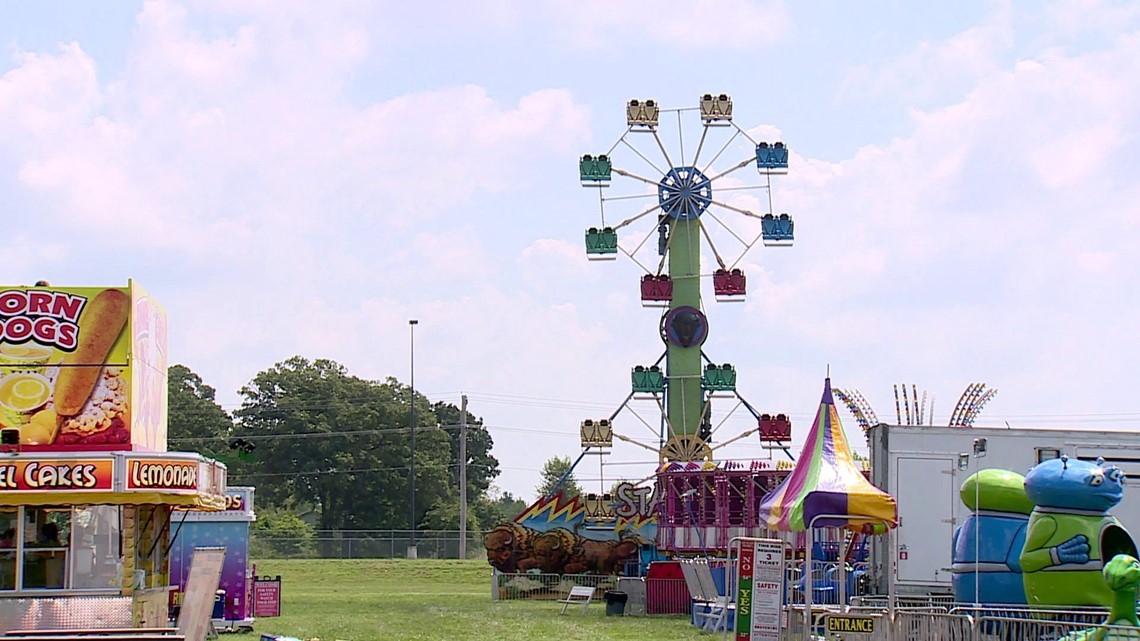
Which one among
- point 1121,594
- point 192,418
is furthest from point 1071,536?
point 192,418

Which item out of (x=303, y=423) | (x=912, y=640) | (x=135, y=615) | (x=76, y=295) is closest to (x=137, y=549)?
(x=135, y=615)

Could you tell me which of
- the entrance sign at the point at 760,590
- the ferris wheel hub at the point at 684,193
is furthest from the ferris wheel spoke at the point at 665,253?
Answer: the entrance sign at the point at 760,590

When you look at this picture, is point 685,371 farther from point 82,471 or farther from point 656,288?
point 82,471

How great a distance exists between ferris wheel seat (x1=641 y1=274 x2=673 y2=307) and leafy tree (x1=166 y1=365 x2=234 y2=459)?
5641 centimetres

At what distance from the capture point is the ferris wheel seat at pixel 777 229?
180ft

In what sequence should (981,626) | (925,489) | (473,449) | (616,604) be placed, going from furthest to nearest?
(473,449) → (616,604) → (925,489) → (981,626)

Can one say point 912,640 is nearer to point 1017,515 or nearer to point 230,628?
point 1017,515

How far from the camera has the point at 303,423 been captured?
339 feet

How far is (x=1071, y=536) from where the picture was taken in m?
19.1

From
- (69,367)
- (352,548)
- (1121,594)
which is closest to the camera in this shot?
(1121,594)

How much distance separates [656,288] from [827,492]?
101ft

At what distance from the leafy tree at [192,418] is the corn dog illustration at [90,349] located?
79.6m

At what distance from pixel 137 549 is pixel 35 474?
2023mm

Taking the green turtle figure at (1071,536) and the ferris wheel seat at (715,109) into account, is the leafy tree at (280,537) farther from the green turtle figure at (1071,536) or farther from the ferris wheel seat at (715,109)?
the green turtle figure at (1071,536)
